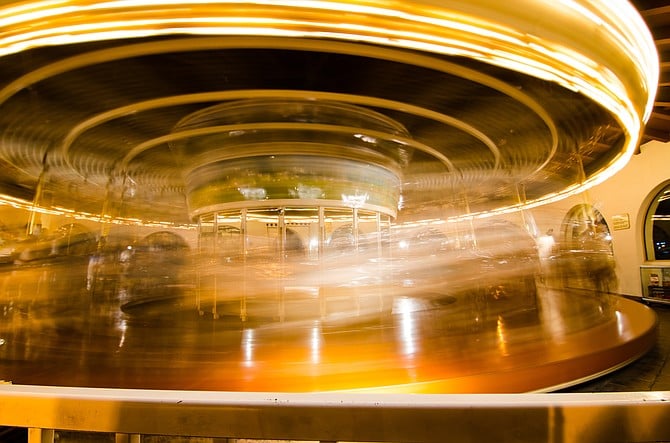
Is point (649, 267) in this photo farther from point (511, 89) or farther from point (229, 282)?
point (229, 282)

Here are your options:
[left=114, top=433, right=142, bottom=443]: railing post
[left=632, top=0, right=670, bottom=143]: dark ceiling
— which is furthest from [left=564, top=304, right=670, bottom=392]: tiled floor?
[left=632, top=0, right=670, bottom=143]: dark ceiling

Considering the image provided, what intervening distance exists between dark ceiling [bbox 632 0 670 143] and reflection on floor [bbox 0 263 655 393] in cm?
361

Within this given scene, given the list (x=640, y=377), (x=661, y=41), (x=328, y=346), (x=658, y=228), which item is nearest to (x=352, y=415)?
(x=328, y=346)

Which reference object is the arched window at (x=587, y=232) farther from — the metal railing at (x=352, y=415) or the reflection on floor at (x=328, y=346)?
the metal railing at (x=352, y=415)

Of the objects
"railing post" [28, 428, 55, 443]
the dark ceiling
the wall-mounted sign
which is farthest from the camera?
the wall-mounted sign

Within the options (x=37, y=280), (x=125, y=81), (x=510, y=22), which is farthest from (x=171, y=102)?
(x=37, y=280)

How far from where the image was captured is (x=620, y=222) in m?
9.99

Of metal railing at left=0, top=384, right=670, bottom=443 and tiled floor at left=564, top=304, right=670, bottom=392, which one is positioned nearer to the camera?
metal railing at left=0, top=384, right=670, bottom=443

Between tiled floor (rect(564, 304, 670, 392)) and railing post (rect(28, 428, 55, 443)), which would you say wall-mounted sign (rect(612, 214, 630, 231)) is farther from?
railing post (rect(28, 428, 55, 443))

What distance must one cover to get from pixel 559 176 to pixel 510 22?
1079cm

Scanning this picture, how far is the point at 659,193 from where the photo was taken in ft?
31.2

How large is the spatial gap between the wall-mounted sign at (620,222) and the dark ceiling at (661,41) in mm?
2676

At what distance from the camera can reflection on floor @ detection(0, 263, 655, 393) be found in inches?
105

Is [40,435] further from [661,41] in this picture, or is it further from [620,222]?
[620,222]
